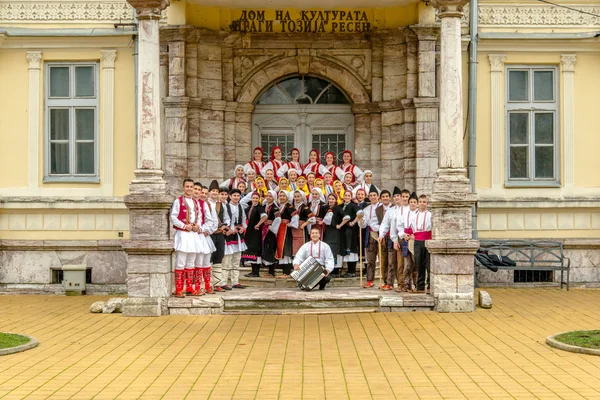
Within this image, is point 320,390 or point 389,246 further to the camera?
point 389,246

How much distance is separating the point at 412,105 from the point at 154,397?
35.4 feet

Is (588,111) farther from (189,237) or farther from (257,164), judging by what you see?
(189,237)

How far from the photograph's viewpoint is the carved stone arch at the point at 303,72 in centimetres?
1966

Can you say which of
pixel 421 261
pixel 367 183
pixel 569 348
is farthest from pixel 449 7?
pixel 569 348

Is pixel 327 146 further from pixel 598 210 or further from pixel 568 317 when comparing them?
pixel 568 317

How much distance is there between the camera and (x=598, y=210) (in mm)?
19516

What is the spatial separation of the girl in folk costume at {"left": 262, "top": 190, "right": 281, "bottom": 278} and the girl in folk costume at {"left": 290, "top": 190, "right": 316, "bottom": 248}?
313mm

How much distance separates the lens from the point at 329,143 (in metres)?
20.1

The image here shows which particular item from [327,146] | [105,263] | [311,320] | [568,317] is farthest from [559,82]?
[105,263]

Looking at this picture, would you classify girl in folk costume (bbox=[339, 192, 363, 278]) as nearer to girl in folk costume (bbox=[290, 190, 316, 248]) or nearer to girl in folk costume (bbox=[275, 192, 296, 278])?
girl in folk costume (bbox=[290, 190, 316, 248])

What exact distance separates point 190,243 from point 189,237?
0.32ft

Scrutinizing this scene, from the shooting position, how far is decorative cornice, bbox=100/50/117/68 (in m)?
19.3

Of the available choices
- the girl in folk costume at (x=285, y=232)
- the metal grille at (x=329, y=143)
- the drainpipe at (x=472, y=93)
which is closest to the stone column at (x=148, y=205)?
the girl in folk costume at (x=285, y=232)

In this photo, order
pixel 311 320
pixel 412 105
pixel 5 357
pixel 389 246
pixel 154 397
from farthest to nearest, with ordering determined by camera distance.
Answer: pixel 412 105
pixel 389 246
pixel 311 320
pixel 5 357
pixel 154 397
